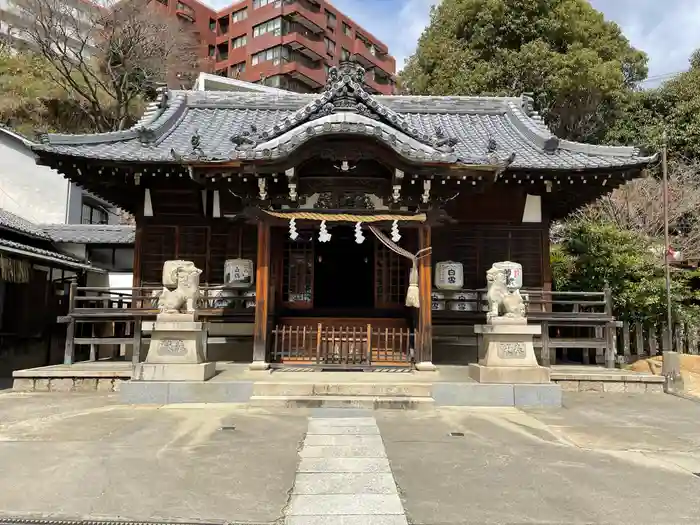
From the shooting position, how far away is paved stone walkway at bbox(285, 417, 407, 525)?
3926 millimetres

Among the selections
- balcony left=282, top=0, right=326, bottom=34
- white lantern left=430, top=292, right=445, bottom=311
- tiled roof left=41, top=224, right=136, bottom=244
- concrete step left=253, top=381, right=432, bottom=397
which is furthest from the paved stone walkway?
balcony left=282, top=0, right=326, bottom=34

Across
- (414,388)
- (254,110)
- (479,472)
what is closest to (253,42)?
(254,110)

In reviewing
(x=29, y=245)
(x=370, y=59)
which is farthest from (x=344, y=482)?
(x=370, y=59)

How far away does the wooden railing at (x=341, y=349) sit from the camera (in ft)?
33.0

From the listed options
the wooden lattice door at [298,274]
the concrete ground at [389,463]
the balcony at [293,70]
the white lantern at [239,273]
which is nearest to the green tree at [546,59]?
the wooden lattice door at [298,274]

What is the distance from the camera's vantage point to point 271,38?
4762 cm

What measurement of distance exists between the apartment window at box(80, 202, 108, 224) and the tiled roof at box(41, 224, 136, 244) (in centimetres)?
407

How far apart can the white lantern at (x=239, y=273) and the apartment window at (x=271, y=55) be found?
4134 cm

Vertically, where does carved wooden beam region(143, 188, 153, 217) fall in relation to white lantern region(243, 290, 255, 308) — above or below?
above

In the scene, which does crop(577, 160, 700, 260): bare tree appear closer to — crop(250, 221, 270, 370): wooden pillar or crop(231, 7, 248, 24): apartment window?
crop(250, 221, 270, 370): wooden pillar

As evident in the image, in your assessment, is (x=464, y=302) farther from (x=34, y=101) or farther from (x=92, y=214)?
(x=34, y=101)

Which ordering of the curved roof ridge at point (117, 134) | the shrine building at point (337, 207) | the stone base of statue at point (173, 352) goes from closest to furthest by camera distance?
the stone base of statue at point (173, 352), the shrine building at point (337, 207), the curved roof ridge at point (117, 134)

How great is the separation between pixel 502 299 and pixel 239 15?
166 ft

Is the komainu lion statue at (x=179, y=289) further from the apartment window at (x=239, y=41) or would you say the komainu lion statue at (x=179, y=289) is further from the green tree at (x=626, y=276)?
the apartment window at (x=239, y=41)
